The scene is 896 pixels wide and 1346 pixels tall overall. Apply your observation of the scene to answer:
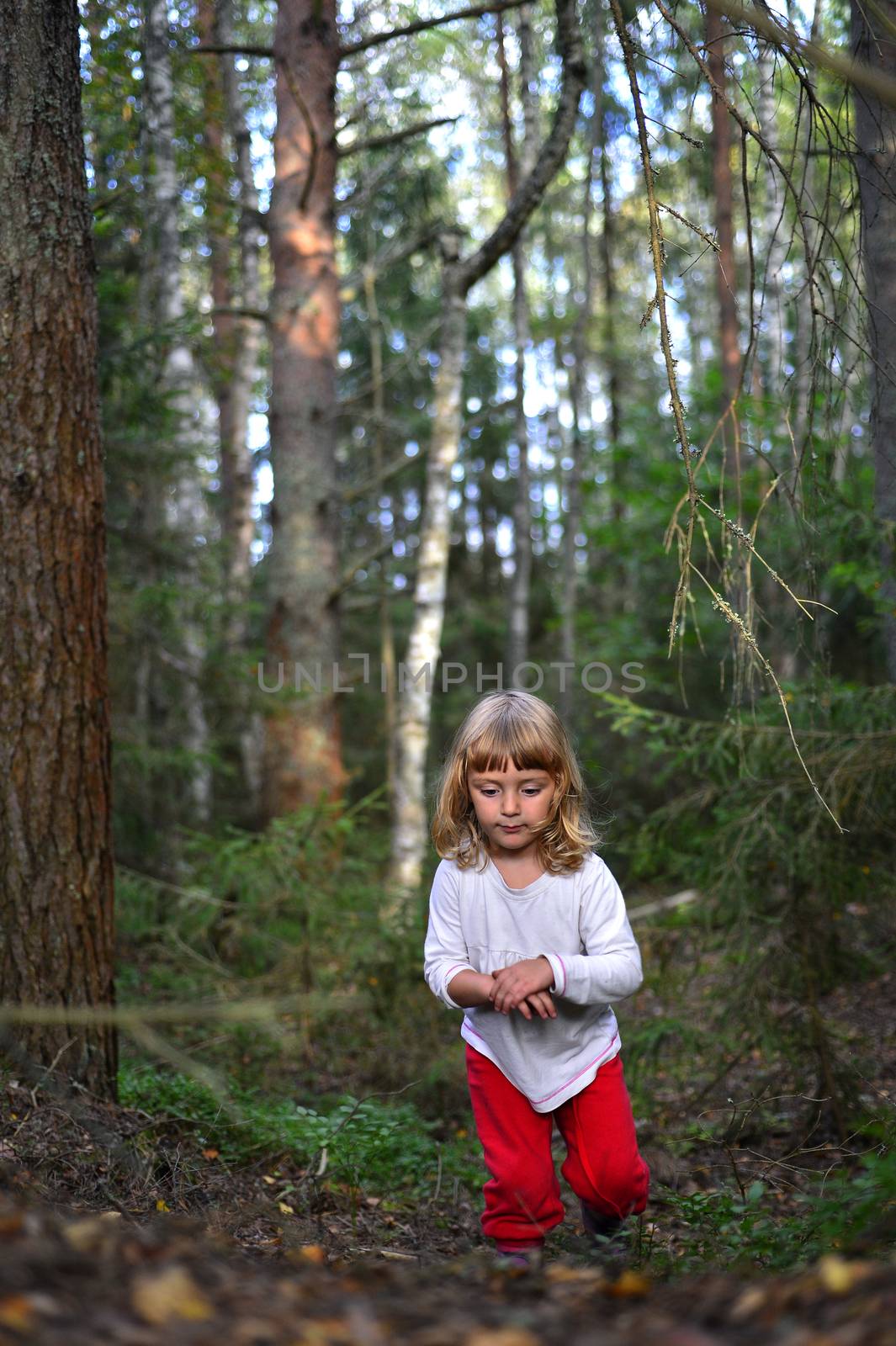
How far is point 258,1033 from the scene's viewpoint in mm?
5566

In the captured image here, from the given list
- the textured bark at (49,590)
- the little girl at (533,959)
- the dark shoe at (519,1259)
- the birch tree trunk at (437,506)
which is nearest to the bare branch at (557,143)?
the birch tree trunk at (437,506)

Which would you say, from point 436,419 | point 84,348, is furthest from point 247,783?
point 84,348

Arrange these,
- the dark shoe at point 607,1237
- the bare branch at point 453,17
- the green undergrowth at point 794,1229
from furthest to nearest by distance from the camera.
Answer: the bare branch at point 453,17 → the dark shoe at point 607,1237 → the green undergrowth at point 794,1229

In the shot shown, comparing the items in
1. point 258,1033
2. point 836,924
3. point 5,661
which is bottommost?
point 258,1033

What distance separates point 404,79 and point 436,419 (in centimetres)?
835

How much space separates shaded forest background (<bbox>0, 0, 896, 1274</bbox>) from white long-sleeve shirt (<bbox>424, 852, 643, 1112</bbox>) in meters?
0.48

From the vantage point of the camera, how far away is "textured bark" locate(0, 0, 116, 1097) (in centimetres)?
338

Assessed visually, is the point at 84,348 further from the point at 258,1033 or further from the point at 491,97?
the point at 491,97

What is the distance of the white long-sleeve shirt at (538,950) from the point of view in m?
2.86

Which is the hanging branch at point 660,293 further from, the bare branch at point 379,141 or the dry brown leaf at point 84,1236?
the bare branch at point 379,141

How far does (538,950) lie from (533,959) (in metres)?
0.19

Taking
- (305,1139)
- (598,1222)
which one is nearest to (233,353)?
(305,1139)

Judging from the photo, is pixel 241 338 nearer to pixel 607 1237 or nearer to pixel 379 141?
pixel 379 141

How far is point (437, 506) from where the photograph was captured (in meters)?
8.77
